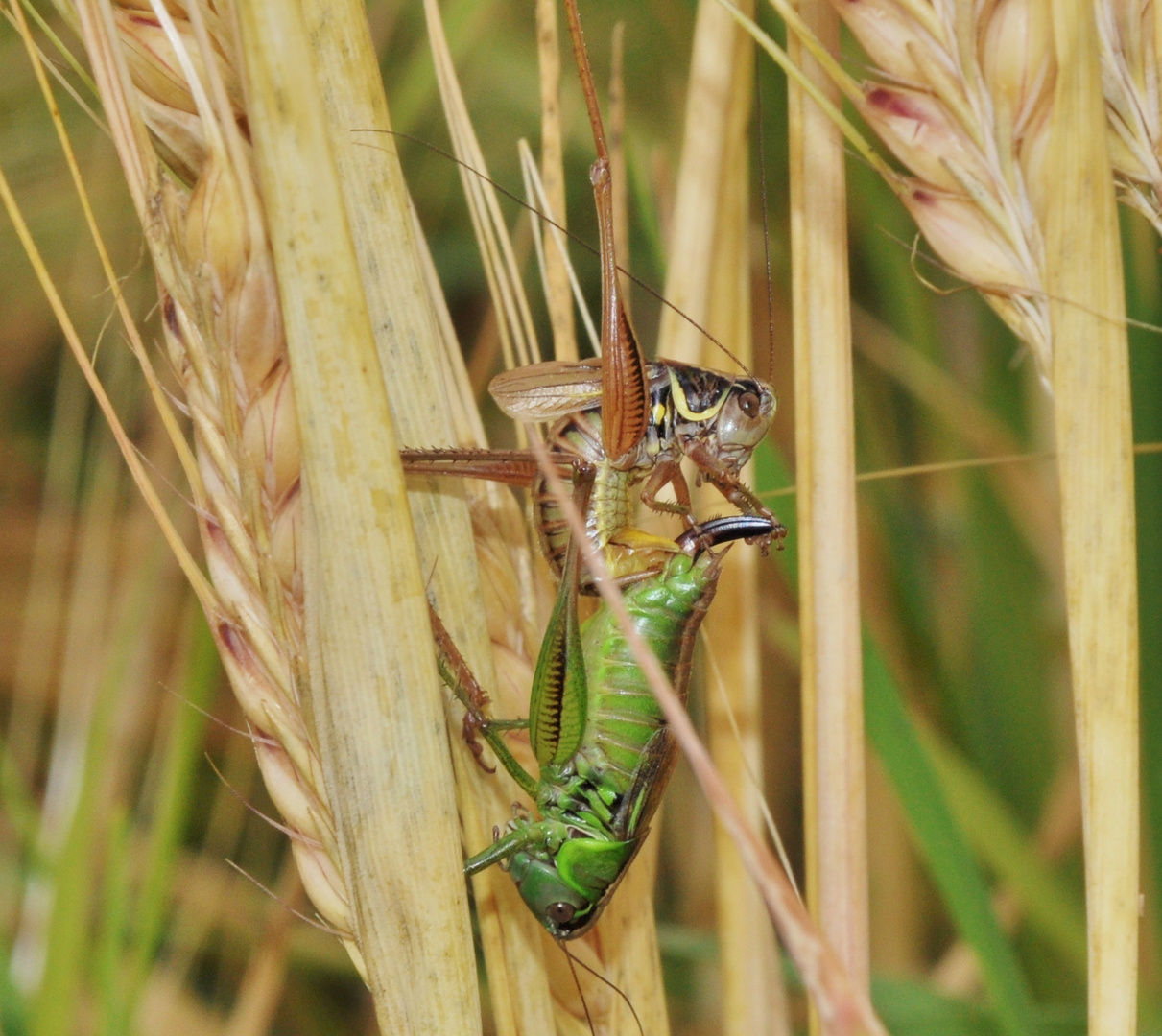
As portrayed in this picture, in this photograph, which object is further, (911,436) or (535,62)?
(911,436)

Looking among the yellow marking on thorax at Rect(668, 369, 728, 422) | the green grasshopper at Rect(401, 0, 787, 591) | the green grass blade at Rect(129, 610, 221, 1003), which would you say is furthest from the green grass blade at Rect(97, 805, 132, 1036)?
the yellow marking on thorax at Rect(668, 369, 728, 422)

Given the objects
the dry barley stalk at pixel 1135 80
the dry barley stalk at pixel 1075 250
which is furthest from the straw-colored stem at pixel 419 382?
the dry barley stalk at pixel 1135 80

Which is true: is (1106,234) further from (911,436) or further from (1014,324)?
(911,436)

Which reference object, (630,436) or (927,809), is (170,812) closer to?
(630,436)

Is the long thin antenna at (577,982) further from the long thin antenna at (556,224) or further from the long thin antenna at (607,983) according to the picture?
the long thin antenna at (556,224)

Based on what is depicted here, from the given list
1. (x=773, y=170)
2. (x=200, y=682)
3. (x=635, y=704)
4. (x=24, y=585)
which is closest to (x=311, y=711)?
(x=635, y=704)

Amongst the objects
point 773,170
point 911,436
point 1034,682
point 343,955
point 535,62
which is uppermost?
point 535,62

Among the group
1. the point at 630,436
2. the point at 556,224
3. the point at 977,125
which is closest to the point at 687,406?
the point at 630,436
